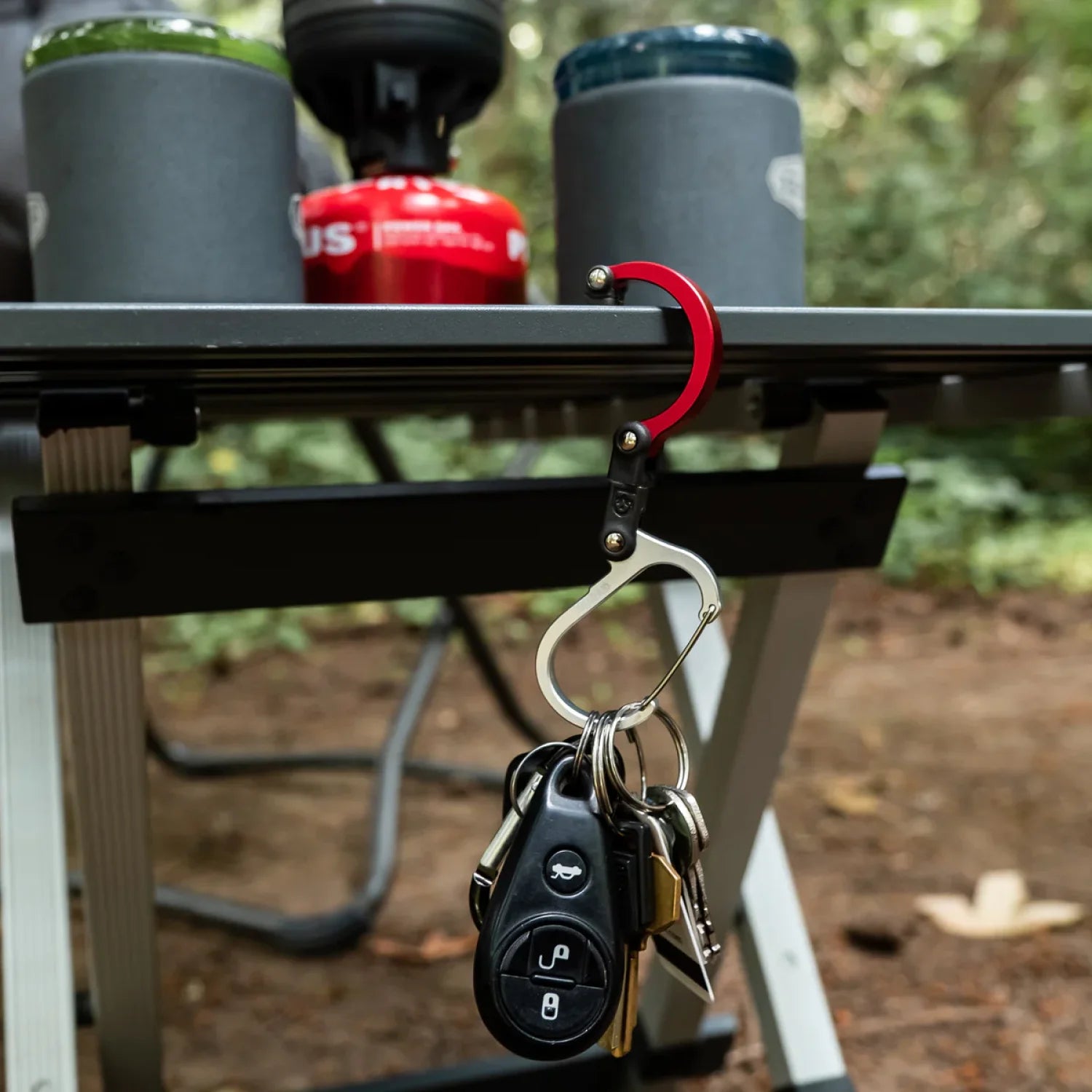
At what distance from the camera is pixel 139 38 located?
0.54 metres

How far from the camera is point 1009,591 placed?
346 cm

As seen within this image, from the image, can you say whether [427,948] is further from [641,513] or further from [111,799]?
[641,513]

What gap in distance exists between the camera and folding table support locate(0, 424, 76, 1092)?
0.80 metres

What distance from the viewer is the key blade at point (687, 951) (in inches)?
18.8

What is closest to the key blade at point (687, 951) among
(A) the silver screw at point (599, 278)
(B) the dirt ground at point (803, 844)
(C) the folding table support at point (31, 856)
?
(A) the silver screw at point (599, 278)

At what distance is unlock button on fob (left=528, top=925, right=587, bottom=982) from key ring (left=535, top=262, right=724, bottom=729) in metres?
0.08

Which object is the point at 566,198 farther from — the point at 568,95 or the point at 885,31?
the point at 885,31

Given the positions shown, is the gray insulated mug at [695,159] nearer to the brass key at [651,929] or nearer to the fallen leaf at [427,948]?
the brass key at [651,929]

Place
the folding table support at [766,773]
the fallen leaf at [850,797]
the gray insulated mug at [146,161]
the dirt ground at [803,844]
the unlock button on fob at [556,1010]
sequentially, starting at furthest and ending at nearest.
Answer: the fallen leaf at [850,797] → the dirt ground at [803,844] → the folding table support at [766,773] → the gray insulated mug at [146,161] → the unlock button on fob at [556,1010]

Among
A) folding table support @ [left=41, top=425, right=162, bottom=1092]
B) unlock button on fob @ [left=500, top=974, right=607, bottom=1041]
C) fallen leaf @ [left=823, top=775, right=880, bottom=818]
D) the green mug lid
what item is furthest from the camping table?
fallen leaf @ [left=823, top=775, right=880, bottom=818]

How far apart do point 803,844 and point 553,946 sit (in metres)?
1.50

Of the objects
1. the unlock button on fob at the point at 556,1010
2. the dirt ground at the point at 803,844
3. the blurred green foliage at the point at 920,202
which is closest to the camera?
the unlock button on fob at the point at 556,1010

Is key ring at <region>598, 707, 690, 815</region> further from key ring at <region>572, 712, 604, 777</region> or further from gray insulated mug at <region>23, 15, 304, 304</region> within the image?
gray insulated mug at <region>23, 15, 304, 304</region>

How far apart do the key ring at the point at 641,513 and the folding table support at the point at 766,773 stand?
11.9 inches
